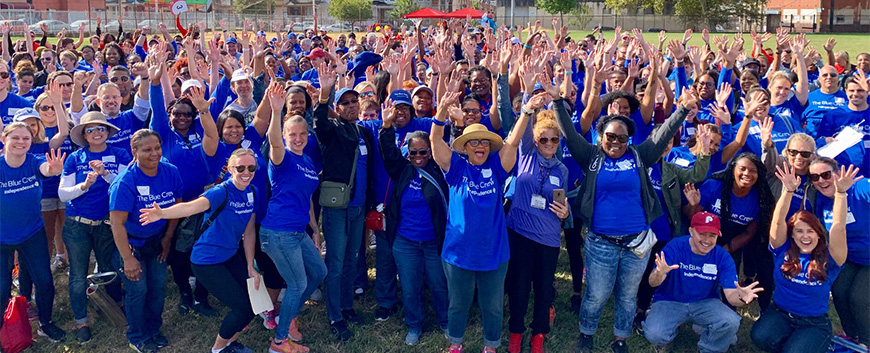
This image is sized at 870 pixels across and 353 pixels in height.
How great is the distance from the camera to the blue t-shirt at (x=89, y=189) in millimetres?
4852

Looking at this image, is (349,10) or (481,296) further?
(349,10)

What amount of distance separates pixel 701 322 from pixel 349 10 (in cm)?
6203

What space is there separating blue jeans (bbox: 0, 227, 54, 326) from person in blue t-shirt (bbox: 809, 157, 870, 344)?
20.3ft

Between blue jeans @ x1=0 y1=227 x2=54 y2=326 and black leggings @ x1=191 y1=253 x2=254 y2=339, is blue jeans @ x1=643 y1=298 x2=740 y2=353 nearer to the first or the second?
black leggings @ x1=191 y1=253 x2=254 y2=339

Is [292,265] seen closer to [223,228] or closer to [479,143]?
[223,228]

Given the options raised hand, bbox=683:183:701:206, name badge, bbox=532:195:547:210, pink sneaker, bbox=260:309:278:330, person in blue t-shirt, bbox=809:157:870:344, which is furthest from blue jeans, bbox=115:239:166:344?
person in blue t-shirt, bbox=809:157:870:344

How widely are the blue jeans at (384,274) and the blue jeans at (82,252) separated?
2185 millimetres

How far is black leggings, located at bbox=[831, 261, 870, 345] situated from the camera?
4742 mm

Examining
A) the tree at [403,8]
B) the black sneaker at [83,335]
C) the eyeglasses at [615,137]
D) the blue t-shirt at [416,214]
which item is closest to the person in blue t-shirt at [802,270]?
the eyeglasses at [615,137]

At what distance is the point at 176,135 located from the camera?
5.35 m

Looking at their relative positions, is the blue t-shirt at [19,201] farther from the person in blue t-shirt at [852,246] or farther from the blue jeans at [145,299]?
the person in blue t-shirt at [852,246]

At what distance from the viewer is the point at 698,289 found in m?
4.93

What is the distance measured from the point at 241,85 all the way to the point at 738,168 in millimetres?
4577

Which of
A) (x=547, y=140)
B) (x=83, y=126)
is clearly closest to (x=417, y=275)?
(x=547, y=140)
